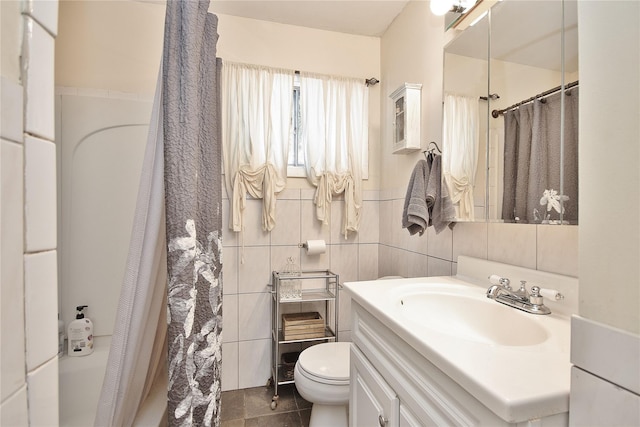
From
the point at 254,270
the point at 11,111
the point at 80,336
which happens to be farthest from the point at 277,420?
the point at 11,111

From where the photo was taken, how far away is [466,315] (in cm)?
108

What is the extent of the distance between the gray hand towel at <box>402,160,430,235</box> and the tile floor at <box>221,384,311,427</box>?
128cm

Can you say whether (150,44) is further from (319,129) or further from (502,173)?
(502,173)

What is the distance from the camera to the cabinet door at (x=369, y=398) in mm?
864

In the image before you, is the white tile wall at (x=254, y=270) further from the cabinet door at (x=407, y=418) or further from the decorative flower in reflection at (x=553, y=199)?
the decorative flower in reflection at (x=553, y=199)

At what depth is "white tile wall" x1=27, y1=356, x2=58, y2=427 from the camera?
0.34 metres

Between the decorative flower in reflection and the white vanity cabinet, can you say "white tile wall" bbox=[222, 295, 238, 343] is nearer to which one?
the white vanity cabinet

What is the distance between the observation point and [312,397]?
55.3 inches

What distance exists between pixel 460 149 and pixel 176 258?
1.22 meters

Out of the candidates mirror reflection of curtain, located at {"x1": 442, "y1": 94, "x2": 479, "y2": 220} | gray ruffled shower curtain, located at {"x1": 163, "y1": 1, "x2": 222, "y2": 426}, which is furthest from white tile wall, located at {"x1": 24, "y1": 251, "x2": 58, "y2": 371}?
mirror reflection of curtain, located at {"x1": 442, "y1": 94, "x2": 479, "y2": 220}

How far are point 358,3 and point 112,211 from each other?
1.91 m

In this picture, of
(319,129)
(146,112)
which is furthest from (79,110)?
(319,129)

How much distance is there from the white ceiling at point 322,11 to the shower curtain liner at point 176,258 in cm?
108

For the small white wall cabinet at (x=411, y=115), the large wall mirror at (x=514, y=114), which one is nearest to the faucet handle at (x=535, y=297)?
the large wall mirror at (x=514, y=114)
